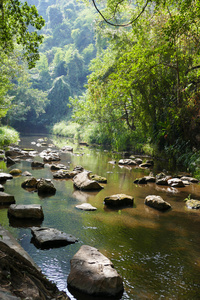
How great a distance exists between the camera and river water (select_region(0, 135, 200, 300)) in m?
3.60

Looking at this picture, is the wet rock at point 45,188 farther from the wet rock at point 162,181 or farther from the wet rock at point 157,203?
the wet rock at point 162,181

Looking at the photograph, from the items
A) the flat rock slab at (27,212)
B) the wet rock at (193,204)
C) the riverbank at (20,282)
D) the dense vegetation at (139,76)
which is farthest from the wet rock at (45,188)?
the riverbank at (20,282)

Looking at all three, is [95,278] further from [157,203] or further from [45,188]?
[45,188]

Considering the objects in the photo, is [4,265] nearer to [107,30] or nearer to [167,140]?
[167,140]

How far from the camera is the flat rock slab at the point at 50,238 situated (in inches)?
176

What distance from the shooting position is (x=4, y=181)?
9.20 meters

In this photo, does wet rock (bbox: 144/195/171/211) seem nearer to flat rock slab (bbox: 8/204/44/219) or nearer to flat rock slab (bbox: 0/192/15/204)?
flat rock slab (bbox: 8/204/44/219)

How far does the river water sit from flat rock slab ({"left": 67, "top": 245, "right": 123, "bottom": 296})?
0.32 feet

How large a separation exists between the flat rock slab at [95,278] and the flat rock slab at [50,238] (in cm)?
99

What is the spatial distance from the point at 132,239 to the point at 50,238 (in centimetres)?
155

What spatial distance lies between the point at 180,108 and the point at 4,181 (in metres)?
8.48

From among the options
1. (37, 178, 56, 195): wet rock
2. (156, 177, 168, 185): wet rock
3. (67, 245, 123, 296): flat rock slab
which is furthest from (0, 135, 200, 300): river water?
(156, 177, 168, 185): wet rock

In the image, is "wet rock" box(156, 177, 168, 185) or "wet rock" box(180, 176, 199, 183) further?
"wet rock" box(180, 176, 199, 183)

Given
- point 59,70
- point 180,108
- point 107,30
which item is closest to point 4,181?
point 180,108
